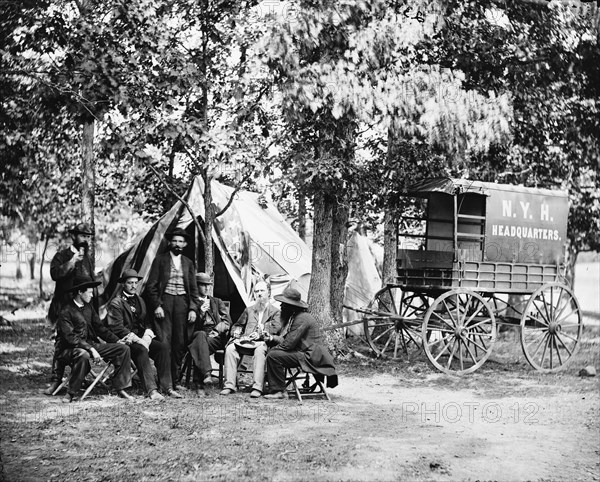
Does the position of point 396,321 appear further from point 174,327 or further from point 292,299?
point 174,327

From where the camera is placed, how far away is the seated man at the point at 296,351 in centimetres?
931

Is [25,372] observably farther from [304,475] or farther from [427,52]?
[427,52]

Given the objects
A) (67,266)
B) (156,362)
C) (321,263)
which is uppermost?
(321,263)

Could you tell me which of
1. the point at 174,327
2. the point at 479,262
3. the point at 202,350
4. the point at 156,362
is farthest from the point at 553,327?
the point at 156,362

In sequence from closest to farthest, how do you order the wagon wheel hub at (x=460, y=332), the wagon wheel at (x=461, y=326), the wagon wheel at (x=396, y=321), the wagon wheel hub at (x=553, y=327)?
the wagon wheel at (x=461, y=326) < the wagon wheel hub at (x=460, y=332) < the wagon wheel at (x=396, y=321) < the wagon wheel hub at (x=553, y=327)

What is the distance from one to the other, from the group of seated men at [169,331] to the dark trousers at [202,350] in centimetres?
1

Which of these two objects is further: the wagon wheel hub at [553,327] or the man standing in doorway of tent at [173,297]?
the wagon wheel hub at [553,327]

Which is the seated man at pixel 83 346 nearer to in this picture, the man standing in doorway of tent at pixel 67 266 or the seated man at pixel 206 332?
the man standing in doorway of tent at pixel 67 266

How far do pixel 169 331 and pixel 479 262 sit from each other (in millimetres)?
5132

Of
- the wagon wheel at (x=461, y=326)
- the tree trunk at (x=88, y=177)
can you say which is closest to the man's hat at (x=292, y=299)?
the wagon wheel at (x=461, y=326)

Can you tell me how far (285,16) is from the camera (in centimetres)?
1132

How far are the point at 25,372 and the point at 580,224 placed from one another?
47.0 feet

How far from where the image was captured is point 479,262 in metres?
12.1

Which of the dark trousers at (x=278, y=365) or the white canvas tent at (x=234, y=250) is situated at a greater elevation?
the white canvas tent at (x=234, y=250)
